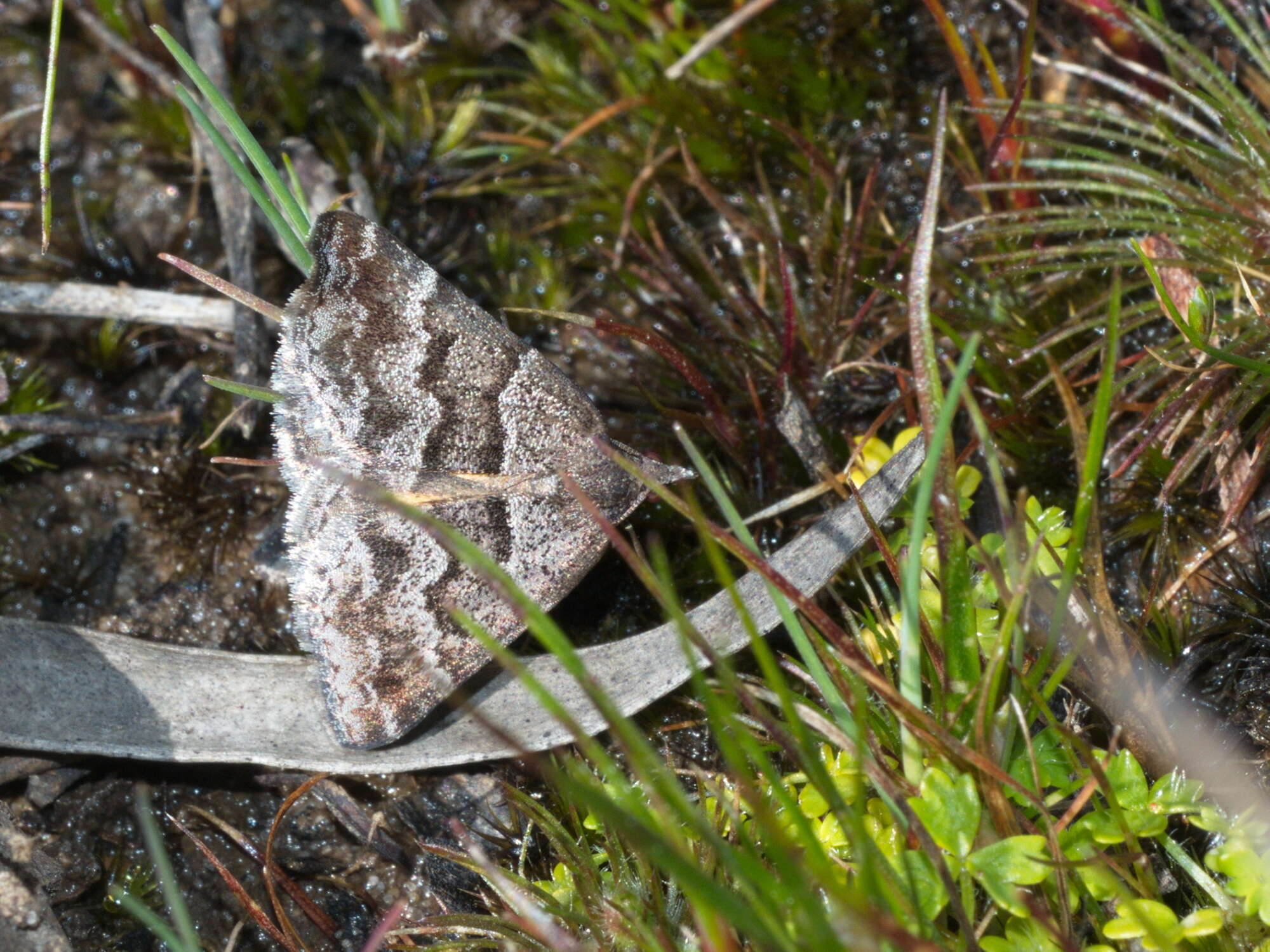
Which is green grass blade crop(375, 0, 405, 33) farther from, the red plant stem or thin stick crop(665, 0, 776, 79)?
the red plant stem

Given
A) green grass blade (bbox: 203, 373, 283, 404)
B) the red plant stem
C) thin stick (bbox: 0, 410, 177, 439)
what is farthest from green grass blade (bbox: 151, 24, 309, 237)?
thin stick (bbox: 0, 410, 177, 439)

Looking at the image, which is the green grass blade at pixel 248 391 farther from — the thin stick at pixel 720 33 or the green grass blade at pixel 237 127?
the thin stick at pixel 720 33

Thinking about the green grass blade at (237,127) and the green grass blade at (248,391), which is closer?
the green grass blade at (237,127)

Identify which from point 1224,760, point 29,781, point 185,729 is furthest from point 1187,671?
point 29,781

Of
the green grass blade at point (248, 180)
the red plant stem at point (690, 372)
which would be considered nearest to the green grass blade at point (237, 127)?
the green grass blade at point (248, 180)

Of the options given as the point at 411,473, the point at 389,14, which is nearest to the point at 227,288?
the point at 411,473

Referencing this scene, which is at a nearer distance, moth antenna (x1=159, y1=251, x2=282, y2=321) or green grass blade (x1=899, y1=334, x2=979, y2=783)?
green grass blade (x1=899, y1=334, x2=979, y2=783)
